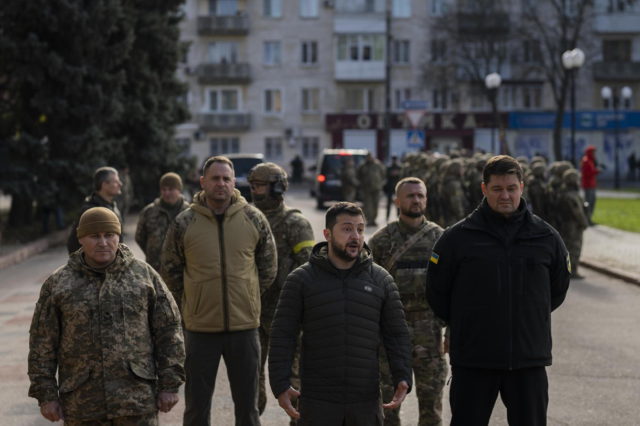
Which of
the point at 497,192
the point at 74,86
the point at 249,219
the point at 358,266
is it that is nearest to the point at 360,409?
the point at 358,266

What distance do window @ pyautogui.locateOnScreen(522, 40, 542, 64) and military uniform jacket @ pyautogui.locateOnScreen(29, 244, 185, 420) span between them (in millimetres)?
60462

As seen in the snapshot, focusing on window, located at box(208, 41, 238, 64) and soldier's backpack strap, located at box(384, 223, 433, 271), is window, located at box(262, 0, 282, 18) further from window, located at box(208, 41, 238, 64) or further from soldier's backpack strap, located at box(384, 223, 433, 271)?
soldier's backpack strap, located at box(384, 223, 433, 271)

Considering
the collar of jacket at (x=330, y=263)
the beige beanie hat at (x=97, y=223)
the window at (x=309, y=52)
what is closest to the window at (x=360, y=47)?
the window at (x=309, y=52)

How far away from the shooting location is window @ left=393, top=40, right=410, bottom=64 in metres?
66.1

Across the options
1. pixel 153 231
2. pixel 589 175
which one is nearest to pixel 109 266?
Result: pixel 153 231

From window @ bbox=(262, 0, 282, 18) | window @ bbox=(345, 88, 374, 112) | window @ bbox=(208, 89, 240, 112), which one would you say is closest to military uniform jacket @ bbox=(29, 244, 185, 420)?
window @ bbox=(345, 88, 374, 112)

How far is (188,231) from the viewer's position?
682 centimetres

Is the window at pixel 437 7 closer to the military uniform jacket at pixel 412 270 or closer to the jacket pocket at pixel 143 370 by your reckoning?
the military uniform jacket at pixel 412 270

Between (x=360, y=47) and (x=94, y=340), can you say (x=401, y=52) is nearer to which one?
(x=360, y=47)

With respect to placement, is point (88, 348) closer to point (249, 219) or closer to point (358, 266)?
point (358, 266)

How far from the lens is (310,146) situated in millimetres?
65562

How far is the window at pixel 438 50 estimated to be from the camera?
6419 cm

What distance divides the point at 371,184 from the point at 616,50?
4527 cm

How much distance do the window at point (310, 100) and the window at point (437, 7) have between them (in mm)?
8487
